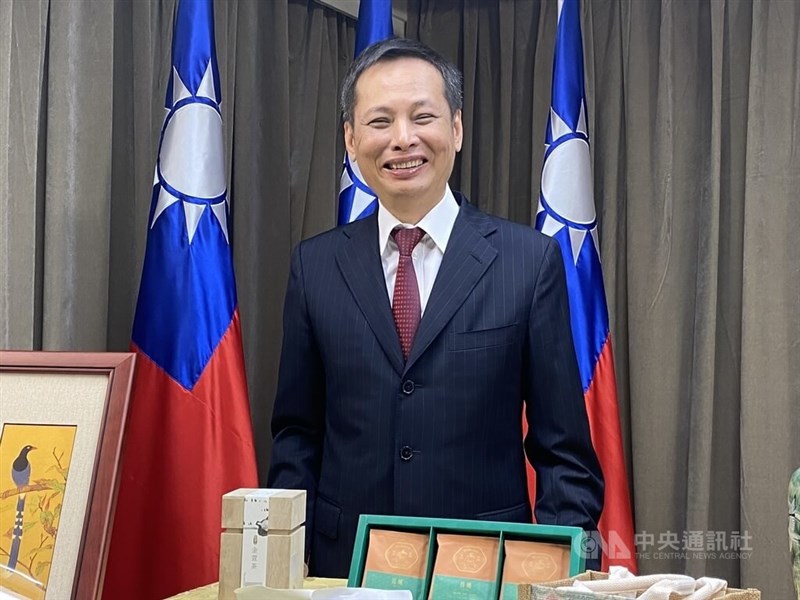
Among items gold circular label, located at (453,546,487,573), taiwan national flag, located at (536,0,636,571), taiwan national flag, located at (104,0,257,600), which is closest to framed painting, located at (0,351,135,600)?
gold circular label, located at (453,546,487,573)

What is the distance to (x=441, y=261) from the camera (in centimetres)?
152

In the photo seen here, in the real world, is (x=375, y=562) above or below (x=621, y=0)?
Answer: below

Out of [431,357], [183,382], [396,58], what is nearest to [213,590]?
[431,357]

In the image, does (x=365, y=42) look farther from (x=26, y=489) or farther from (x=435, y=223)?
(x=26, y=489)

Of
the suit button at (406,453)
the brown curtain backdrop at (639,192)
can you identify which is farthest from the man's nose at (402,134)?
the brown curtain backdrop at (639,192)

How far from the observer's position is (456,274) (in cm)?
150

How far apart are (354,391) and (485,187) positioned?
190cm

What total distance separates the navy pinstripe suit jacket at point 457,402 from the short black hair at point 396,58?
0.22 m

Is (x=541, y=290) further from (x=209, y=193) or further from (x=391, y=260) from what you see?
(x=209, y=193)

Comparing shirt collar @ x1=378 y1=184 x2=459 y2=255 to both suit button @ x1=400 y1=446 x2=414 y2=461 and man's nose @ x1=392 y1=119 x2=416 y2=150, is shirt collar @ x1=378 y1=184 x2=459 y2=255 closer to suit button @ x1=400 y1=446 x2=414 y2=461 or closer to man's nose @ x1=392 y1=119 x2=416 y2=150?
man's nose @ x1=392 y1=119 x2=416 y2=150

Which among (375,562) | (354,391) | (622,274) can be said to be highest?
(622,274)

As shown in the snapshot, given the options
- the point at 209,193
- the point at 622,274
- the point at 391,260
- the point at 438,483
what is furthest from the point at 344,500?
the point at 622,274

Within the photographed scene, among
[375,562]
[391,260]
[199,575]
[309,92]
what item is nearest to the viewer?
[375,562]

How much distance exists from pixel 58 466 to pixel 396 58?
0.80 meters
